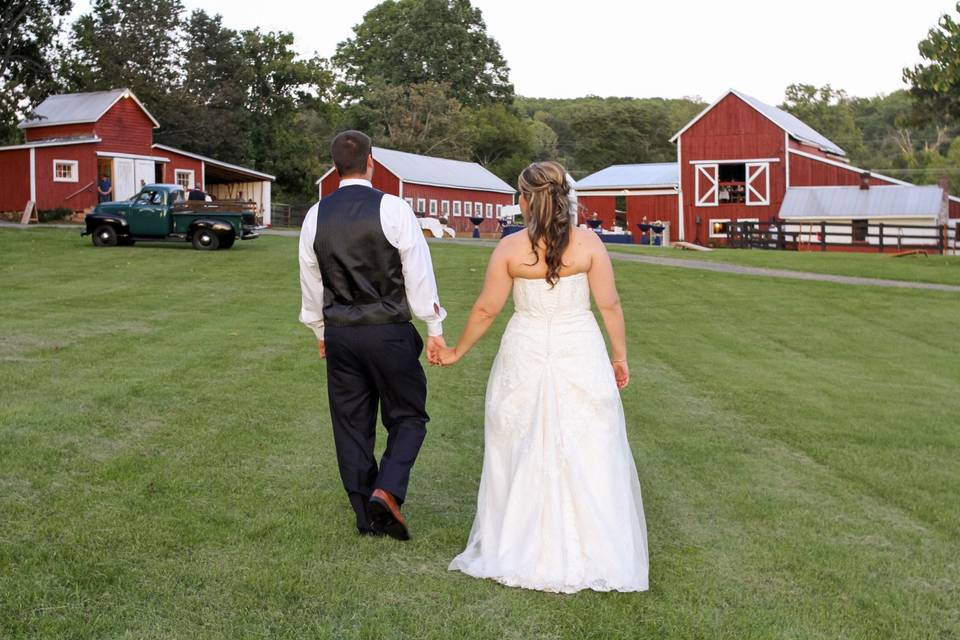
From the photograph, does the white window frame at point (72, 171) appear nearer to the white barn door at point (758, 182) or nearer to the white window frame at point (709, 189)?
the white window frame at point (709, 189)

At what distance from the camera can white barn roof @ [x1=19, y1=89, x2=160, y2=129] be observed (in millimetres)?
44719

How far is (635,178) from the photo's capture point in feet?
198

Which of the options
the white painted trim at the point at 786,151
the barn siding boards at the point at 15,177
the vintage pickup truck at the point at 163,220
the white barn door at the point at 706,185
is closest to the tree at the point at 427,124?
the white barn door at the point at 706,185

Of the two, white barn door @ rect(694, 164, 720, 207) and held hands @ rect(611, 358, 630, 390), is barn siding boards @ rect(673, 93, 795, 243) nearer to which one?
white barn door @ rect(694, 164, 720, 207)

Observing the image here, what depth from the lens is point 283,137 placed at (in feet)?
200

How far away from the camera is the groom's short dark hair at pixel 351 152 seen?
5574 mm

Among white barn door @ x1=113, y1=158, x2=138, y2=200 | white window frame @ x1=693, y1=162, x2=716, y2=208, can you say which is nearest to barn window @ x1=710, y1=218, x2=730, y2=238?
white window frame @ x1=693, y1=162, x2=716, y2=208

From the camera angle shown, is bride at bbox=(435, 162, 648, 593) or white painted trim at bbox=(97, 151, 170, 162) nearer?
bride at bbox=(435, 162, 648, 593)

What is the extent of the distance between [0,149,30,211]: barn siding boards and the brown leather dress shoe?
42.9m

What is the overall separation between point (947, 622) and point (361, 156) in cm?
350

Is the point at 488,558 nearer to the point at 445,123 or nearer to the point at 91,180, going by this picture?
the point at 91,180

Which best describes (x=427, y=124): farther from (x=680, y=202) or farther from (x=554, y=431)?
(x=554, y=431)

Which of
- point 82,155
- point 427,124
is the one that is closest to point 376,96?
point 427,124

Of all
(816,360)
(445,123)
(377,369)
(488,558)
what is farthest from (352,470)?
(445,123)
